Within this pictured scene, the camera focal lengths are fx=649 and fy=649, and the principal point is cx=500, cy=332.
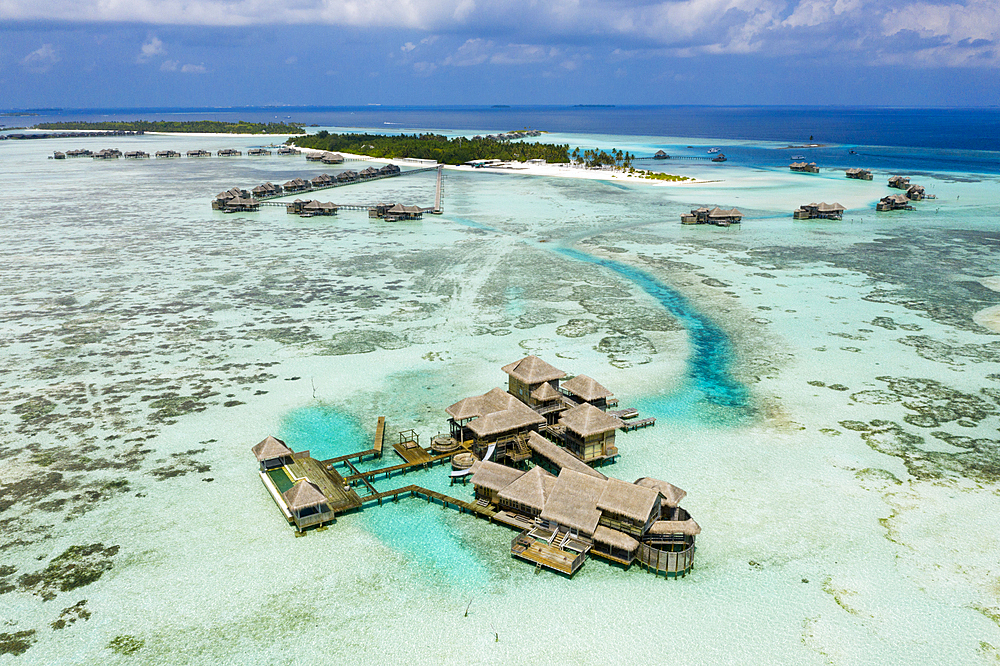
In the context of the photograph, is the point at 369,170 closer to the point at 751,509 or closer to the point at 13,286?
the point at 13,286

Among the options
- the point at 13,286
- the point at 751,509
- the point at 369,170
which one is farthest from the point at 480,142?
the point at 751,509

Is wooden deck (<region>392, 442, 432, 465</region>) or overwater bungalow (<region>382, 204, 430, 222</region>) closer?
wooden deck (<region>392, 442, 432, 465</region>)

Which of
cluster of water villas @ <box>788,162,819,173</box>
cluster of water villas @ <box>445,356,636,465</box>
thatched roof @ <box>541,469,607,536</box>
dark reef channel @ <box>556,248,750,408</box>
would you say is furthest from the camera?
cluster of water villas @ <box>788,162,819,173</box>

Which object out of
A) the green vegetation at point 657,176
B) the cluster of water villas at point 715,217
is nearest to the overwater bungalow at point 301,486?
the cluster of water villas at point 715,217

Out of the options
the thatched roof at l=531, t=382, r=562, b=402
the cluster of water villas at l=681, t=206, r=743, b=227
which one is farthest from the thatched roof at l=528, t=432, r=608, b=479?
the cluster of water villas at l=681, t=206, r=743, b=227

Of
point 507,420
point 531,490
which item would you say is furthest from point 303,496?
point 507,420

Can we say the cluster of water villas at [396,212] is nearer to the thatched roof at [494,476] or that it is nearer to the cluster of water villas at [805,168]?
the thatched roof at [494,476]

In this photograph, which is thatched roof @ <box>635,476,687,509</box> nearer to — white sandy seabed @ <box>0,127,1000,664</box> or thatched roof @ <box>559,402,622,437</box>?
white sandy seabed @ <box>0,127,1000,664</box>
